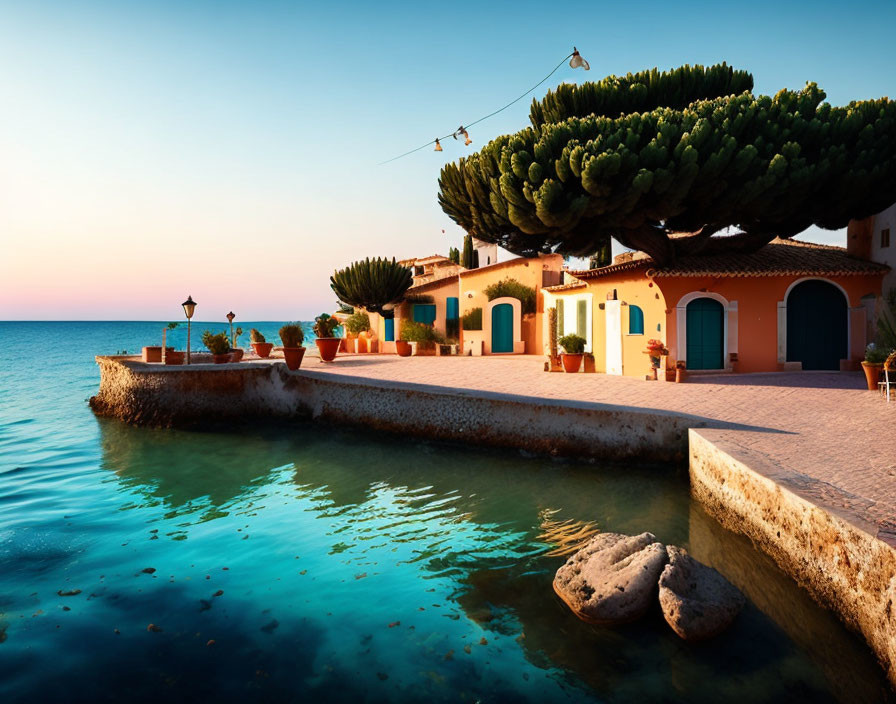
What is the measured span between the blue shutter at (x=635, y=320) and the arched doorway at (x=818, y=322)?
12.7 feet

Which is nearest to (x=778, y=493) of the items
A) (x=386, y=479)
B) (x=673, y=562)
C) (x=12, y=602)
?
(x=673, y=562)

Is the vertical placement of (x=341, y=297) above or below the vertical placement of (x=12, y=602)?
above

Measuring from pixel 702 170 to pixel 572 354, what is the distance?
19.4 feet

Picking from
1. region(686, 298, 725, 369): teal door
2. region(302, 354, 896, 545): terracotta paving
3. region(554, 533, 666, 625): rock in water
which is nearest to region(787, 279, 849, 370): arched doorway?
region(302, 354, 896, 545): terracotta paving

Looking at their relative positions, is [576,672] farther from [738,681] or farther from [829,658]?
[829,658]

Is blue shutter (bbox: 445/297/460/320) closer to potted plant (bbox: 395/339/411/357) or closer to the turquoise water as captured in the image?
potted plant (bbox: 395/339/411/357)

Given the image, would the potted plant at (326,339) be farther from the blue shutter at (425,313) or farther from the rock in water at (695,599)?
the rock in water at (695,599)

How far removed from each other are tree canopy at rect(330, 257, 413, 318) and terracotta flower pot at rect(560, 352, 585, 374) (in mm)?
10063

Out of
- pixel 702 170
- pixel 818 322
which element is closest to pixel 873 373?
pixel 818 322

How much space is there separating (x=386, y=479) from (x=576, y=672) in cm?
550

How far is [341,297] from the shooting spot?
24672 mm

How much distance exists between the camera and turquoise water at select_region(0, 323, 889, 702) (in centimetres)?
385

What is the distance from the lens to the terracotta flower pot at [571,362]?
51.9ft

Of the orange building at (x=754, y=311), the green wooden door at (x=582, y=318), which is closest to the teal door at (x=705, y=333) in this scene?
the orange building at (x=754, y=311)
